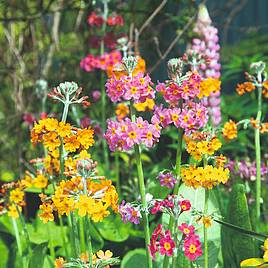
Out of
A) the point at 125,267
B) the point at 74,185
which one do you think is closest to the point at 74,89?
the point at 74,185

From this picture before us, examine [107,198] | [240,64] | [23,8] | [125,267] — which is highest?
[23,8]

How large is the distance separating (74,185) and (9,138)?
3089mm

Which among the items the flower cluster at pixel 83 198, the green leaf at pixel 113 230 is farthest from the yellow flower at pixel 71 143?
the green leaf at pixel 113 230

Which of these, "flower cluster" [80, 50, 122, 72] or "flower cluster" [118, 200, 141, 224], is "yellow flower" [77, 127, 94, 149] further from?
"flower cluster" [80, 50, 122, 72]

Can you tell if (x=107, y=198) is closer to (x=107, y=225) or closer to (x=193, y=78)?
(x=193, y=78)

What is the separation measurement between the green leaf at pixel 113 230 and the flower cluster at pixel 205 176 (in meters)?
1.05

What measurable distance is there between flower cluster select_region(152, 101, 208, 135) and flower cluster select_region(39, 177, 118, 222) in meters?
0.26

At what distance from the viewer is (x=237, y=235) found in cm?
229

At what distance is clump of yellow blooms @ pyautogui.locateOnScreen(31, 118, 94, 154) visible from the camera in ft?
5.71

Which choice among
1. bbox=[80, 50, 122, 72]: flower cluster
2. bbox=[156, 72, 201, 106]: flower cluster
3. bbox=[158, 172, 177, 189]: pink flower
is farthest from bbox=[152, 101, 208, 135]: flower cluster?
bbox=[80, 50, 122, 72]: flower cluster

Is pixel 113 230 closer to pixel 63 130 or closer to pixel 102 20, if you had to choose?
pixel 63 130

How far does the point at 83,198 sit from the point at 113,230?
1.26 meters

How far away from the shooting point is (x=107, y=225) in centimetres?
287

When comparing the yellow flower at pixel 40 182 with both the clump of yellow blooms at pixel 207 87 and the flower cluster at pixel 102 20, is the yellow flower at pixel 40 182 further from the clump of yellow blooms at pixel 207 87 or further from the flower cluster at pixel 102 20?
the flower cluster at pixel 102 20
